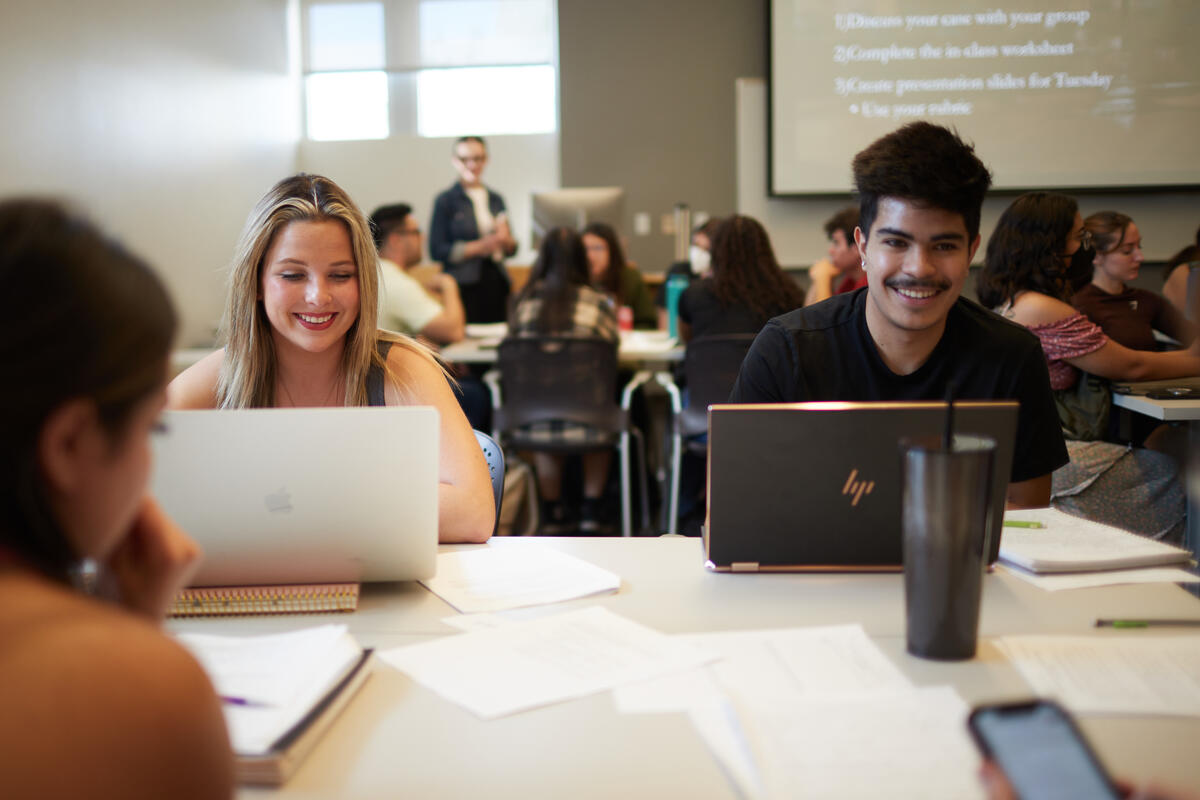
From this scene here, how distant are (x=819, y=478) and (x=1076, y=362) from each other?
1.85 meters

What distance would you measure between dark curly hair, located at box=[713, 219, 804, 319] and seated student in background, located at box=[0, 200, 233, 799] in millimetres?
3122

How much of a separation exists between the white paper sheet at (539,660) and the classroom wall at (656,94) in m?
5.41

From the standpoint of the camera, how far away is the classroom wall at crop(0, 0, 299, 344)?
4316 millimetres

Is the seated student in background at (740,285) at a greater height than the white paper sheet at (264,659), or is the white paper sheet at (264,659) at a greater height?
the seated student in background at (740,285)

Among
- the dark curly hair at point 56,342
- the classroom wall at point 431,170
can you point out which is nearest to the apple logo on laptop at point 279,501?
the dark curly hair at point 56,342

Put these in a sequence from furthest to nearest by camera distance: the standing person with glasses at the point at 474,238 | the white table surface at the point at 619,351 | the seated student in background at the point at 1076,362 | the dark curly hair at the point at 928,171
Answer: the standing person with glasses at the point at 474,238
the white table surface at the point at 619,351
the seated student in background at the point at 1076,362
the dark curly hair at the point at 928,171

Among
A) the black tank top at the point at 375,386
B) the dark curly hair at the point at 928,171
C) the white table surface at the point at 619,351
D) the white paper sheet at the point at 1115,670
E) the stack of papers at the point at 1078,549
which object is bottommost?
the white paper sheet at the point at 1115,670

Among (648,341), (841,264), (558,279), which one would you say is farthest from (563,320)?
(841,264)

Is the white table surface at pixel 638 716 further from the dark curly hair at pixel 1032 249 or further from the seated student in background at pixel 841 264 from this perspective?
the seated student in background at pixel 841 264

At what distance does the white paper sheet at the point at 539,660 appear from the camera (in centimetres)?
93

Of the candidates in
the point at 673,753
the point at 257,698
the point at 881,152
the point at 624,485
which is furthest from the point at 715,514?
the point at 624,485

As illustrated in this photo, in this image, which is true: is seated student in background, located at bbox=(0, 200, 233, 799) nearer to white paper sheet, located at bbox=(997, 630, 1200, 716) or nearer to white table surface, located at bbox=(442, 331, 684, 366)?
white paper sheet, located at bbox=(997, 630, 1200, 716)

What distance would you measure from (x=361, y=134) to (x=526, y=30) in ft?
4.71

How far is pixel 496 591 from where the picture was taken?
122cm
